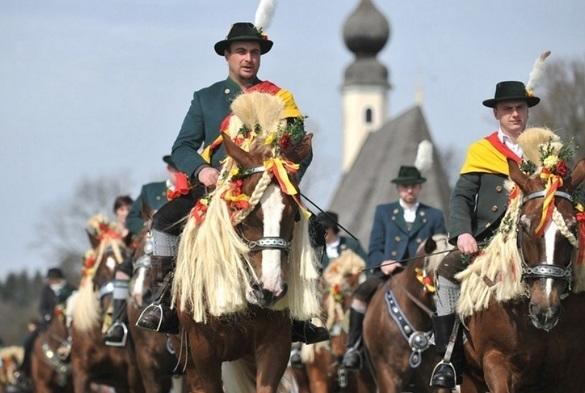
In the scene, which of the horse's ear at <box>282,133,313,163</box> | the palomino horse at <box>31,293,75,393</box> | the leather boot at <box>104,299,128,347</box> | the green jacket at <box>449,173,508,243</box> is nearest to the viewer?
the horse's ear at <box>282,133,313,163</box>

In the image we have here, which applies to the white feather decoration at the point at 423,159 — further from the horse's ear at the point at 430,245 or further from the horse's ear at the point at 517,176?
the horse's ear at the point at 517,176

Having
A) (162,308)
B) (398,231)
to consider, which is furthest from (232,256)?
(398,231)

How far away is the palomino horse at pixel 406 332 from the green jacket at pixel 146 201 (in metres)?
2.99

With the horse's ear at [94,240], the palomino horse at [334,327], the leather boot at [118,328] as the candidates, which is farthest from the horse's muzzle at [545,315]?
the horse's ear at [94,240]

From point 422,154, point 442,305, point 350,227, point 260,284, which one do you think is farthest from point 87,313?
Answer: point 350,227

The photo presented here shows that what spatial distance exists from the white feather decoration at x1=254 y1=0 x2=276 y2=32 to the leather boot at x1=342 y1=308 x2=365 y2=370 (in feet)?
20.6

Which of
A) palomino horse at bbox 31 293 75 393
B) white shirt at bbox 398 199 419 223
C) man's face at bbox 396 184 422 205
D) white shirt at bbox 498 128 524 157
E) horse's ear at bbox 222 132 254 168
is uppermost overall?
white shirt at bbox 498 128 524 157

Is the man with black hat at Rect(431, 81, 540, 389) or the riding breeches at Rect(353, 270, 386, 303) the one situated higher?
the man with black hat at Rect(431, 81, 540, 389)

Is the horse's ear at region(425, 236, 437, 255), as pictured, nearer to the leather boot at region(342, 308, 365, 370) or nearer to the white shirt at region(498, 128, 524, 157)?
the white shirt at region(498, 128, 524, 157)

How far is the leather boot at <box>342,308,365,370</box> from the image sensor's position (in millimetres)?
19594

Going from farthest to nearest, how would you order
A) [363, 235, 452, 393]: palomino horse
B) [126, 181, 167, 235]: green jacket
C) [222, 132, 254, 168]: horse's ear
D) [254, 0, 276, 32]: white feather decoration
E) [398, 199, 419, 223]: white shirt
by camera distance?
[398, 199, 419, 223]: white shirt → [126, 181, 167, 235]: green jacket → [363, 235, 452, 393]: palomino horse → [254, 0, 276, 32]: white feather decoration → [222, 132, 254, 168]: horse's ear

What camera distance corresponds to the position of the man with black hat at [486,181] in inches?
561

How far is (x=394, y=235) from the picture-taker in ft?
66.0

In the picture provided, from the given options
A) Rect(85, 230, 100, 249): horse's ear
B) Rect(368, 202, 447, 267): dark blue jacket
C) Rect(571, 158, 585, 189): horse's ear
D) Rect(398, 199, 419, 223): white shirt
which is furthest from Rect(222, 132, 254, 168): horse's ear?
Rect(85, 230, 100, 249): horse's ear
